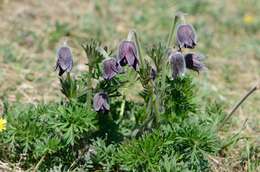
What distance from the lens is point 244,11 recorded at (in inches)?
200

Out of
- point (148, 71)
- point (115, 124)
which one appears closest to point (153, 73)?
point (148, 71)

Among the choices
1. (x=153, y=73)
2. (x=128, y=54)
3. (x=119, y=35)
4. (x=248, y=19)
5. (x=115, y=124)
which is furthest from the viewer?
(x=248, y=19)

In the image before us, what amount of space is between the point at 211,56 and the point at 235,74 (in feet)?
0.91

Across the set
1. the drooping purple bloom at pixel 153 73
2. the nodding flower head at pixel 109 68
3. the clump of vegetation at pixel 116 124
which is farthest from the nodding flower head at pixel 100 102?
the drooping purple bloom at pixel 153 73

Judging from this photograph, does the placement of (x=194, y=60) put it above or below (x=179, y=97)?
above

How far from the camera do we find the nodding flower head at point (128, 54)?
2461 millimetres

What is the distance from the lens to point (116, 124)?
285 cm

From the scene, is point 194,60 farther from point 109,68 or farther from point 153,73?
point 109,68

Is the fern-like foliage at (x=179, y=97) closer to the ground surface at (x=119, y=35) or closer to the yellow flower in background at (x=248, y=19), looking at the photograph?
the ground surface at (x=119, y=35)

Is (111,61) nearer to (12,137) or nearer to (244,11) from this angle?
(12,137)

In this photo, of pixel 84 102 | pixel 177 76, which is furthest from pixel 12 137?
pixel 177 76

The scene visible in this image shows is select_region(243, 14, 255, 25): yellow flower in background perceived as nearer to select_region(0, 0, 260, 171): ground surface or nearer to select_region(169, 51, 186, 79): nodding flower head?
select_region(0, 0, 260, 171): ground surface

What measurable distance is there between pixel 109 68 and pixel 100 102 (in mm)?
167

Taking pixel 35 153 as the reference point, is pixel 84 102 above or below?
above
